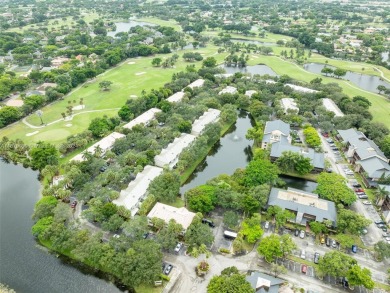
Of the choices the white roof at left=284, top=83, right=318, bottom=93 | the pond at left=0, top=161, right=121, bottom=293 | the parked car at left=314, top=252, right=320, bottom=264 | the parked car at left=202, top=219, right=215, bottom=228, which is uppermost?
the white roof at left=284, top=83, right=318, bottom=93

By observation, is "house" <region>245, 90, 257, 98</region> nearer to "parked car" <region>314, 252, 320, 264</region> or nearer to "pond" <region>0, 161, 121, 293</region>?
"parked car" <region>314, 252, 320, 264</region>

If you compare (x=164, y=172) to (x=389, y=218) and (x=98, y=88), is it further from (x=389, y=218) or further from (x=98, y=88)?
(x=98, y=88)

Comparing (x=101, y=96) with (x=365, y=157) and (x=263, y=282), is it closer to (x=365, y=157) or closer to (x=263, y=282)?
(x=365, y=157)

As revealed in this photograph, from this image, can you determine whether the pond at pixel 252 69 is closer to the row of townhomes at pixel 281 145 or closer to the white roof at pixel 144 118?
the white roof at pixel 144 118

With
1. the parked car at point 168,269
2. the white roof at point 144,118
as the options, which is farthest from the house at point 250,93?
the parked car at point 168,269

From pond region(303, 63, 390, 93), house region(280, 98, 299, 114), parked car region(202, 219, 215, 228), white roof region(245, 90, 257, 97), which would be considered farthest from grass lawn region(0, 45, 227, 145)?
house region(280, 98, 299, 114)

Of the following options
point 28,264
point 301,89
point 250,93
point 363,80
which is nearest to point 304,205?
point 28,264
